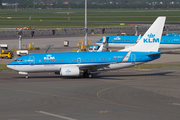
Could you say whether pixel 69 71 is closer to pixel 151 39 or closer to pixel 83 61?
pixel 83 61

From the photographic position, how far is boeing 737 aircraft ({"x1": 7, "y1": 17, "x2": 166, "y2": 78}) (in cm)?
4725

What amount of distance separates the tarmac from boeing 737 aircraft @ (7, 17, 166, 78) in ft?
5.57

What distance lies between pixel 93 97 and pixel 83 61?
44.0 feet

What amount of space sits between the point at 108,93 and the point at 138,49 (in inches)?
570

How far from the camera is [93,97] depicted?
35.2 metres

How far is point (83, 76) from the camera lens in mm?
49438

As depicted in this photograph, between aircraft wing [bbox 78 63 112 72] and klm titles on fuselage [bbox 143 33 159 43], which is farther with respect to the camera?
klm titles on fuselage [bbox 143 33 159 43]

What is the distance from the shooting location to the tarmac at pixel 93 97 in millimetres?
28172

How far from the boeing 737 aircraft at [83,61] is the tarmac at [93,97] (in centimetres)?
170

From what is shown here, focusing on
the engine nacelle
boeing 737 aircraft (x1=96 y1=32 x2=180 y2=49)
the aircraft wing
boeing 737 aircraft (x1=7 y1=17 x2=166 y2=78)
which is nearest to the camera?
the engine nacelle

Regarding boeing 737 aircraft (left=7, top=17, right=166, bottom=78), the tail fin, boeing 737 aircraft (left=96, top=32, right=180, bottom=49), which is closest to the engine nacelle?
boeing 737 aircraft (left=7, top=17, right=166, bottom=78)

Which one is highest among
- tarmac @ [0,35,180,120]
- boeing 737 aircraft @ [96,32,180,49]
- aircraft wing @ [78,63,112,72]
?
boeing 737 aircraft @ [96,32,180,49]

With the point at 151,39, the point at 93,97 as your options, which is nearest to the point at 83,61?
the point at 151,39

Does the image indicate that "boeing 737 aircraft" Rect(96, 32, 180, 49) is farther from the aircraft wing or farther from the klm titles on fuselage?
the aircraft wing
